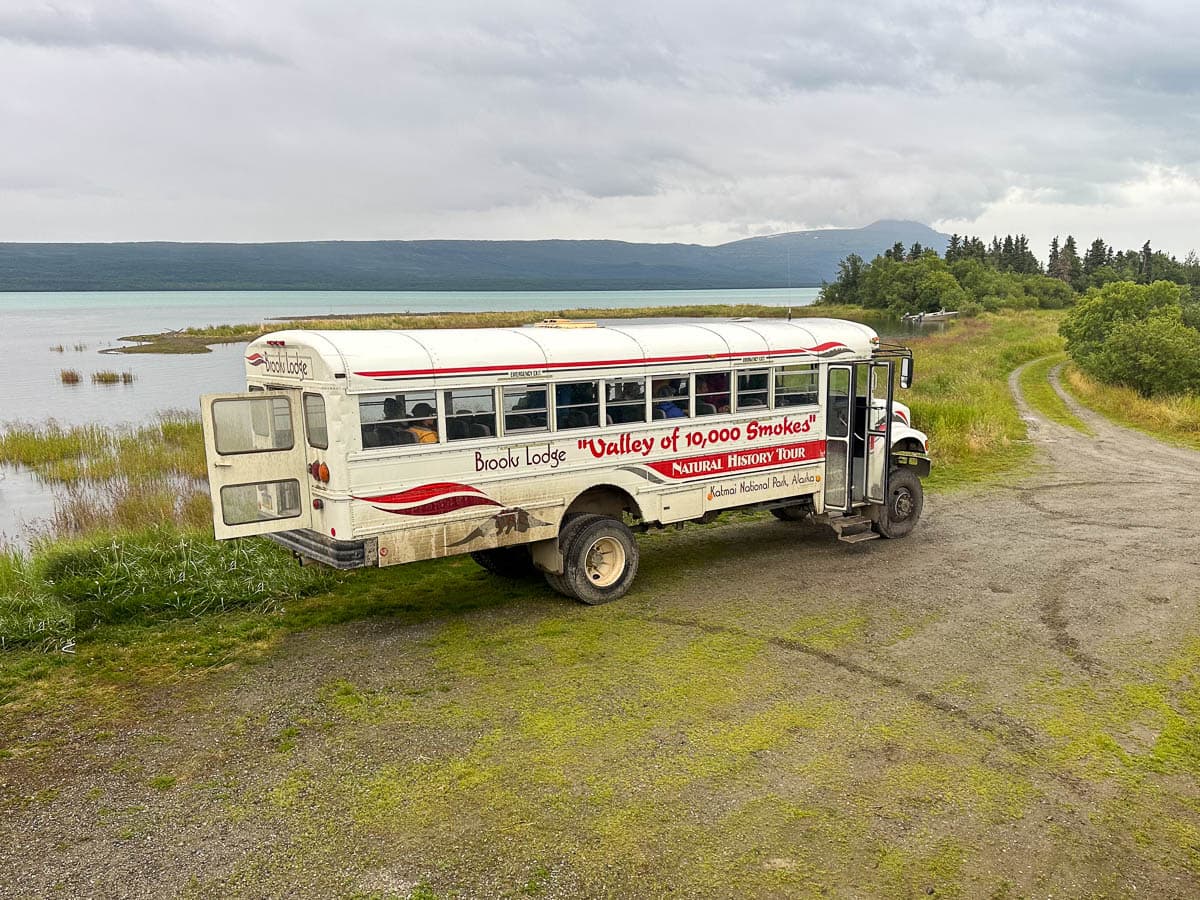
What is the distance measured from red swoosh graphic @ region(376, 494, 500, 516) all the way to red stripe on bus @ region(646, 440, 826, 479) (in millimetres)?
2173

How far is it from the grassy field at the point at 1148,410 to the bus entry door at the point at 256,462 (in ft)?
67.2

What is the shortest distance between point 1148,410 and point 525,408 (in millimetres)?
22064

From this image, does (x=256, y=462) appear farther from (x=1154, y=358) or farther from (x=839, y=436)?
(x=1154, y=358)

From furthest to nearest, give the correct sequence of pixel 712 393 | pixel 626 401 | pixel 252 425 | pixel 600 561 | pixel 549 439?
pixel 712 393 < pixel 600 561 < pixel 626 401 < pixel 549 439 < pixel 252 425

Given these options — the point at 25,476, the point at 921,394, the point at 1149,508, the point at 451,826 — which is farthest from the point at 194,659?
the point at 921,394

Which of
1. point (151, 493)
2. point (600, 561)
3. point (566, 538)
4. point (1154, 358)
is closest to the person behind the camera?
point (566, 538)

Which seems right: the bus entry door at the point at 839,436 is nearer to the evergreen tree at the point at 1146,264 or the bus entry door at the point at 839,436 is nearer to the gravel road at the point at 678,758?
the gravel road at the point at 678,758

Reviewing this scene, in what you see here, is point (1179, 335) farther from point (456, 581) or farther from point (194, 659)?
point (194, 659)

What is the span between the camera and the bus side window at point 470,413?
8688mm

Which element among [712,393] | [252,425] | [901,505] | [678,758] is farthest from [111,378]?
[678,758]

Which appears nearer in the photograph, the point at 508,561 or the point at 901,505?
the point at 508,561

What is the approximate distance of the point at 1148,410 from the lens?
24.4m

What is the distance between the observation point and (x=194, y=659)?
27.4 feet

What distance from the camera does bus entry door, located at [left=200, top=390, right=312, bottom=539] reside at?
8.12 m
